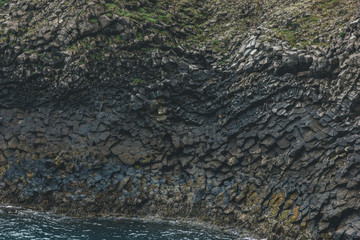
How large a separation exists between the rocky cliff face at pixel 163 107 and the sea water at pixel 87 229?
1419mm

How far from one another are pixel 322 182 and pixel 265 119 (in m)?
6.38

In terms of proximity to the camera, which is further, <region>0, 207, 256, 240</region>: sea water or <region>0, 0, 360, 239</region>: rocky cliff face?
<region>0, 0, 360, 239</region>: rocky cliff face

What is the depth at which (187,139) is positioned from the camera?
30.5 meters

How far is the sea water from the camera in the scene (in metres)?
23.6

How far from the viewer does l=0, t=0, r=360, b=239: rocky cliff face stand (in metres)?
26.5

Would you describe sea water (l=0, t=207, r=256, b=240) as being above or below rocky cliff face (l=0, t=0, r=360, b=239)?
below

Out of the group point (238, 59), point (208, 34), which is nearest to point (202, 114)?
point (238, 59)

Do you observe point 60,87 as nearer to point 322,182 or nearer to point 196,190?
point 196,190

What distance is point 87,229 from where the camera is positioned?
25312 mm

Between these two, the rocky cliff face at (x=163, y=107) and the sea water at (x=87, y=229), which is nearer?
the sea water at (x=87, y=229)

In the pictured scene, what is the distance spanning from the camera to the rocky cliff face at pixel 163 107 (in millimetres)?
26500

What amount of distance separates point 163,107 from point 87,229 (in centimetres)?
1161

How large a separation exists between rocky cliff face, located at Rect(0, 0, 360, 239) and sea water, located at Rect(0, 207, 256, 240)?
1419 mm

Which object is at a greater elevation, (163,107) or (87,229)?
(163,107)
